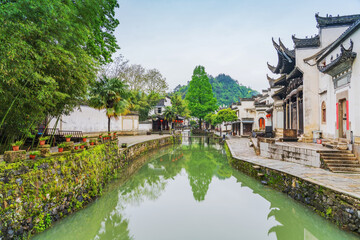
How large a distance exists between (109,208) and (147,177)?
4.42 metres

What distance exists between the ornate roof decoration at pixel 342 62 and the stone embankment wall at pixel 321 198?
5575 millimetres

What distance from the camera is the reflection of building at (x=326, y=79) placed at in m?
9.00

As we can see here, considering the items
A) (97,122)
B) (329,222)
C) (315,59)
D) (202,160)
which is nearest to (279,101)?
(315,59)

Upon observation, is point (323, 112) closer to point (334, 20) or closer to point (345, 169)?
Result: point (334, 20)

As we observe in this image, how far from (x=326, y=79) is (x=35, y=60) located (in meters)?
13.9

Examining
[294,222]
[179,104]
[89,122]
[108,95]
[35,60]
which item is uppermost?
[179,104]

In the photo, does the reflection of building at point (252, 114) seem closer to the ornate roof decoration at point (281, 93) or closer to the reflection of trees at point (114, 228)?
the ornate roof decoration at point (281, 93)

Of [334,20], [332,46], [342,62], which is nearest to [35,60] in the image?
[342,62]

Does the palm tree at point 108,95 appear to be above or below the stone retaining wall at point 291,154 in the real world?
above

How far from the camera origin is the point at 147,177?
38.9ft

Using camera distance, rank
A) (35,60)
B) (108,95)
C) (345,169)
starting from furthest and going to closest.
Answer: (108,95)
(345,169)
(35,60)

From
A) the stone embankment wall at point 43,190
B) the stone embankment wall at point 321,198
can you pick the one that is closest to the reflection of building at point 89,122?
the stone embankment wall at point 43,190

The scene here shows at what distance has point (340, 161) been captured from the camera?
841cm

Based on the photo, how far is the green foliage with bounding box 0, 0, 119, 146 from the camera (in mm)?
5145
